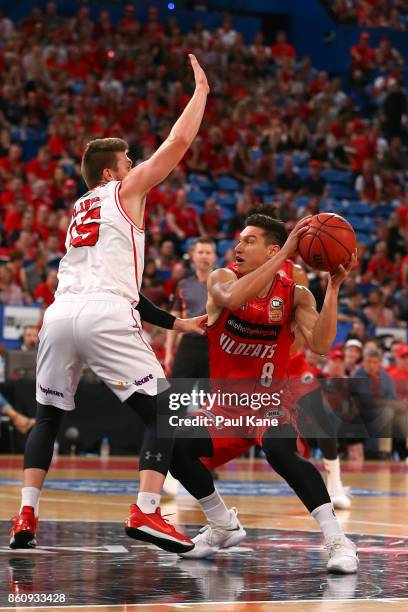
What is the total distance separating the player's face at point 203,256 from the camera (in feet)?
34.7

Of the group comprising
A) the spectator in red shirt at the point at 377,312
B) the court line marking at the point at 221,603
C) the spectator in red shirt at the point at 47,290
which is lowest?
the court line marking at the point at 221,603

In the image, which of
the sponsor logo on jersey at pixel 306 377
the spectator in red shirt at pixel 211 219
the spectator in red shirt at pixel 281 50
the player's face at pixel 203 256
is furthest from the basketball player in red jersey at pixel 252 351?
the spectator in red shirt at pixel 281 50

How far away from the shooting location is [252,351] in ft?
20.9

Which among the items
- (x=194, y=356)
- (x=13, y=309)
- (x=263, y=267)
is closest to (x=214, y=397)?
(x=263, y=267)

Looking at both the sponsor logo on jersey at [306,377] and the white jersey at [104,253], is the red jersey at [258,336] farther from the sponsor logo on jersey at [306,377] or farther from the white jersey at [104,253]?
the sponsor logo on jersey at [306,377]

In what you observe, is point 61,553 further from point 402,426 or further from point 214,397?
point 402,426

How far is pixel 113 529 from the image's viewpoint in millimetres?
7523

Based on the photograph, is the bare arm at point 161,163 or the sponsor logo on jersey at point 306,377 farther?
the sponsor logo on jersey at point 306,377

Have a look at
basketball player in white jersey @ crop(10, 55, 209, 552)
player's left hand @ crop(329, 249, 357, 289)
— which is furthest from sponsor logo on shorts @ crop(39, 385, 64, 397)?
player's left hand @ crop(329, 249, 357, 289)

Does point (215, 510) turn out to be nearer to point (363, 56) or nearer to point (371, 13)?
point (363, 56)

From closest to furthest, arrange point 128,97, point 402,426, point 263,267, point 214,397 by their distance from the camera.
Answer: point 263,267 < point 214,397 < point 402,426 < point 128,97

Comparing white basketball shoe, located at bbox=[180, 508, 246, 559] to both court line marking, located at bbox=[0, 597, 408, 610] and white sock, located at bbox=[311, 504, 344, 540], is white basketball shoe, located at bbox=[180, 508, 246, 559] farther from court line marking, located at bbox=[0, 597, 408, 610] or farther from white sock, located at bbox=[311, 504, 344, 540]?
court line marking, located at bbox=[0, 597, 408, 610]

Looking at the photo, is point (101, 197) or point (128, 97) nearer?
point (101, 197)

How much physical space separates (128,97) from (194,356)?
12314mm
